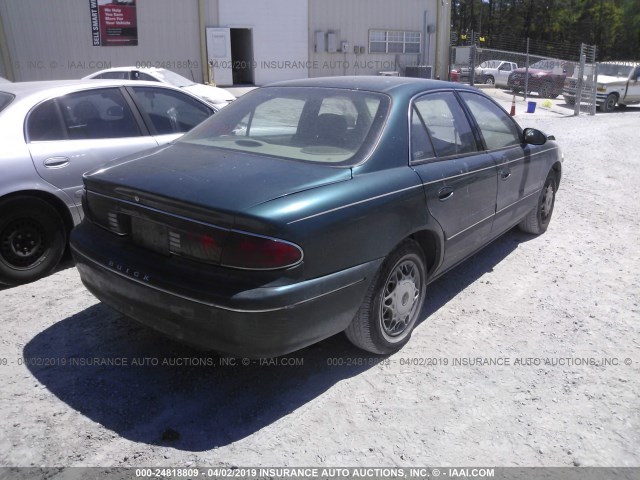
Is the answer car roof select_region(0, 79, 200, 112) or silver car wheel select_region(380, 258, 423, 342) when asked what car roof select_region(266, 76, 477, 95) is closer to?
silver car wheel select_region(380, 258, 423, 342)

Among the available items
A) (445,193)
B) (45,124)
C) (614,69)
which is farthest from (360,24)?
(445,193)

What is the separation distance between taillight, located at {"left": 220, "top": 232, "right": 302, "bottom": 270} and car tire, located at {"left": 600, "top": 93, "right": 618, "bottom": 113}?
21534 mm

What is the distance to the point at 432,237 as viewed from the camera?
3689mm

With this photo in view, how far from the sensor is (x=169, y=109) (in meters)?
5.55

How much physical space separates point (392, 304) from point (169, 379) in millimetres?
1393

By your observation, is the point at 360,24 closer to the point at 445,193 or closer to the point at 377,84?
the point at 377,84

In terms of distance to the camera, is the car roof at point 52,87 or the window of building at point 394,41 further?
the window of building at point 394,41

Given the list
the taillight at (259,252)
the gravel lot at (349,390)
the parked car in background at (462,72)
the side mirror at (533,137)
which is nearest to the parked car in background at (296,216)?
the taillight at (259,252)

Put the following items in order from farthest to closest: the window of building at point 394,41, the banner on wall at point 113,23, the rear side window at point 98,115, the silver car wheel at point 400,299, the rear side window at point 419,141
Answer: the window of building at point 394,41
the banner on wall at point 113,23
the rear side window at point 98,115
the rear side window at point 419,141
the silver car wheel at point 400,299

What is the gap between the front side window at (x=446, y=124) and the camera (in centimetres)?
379

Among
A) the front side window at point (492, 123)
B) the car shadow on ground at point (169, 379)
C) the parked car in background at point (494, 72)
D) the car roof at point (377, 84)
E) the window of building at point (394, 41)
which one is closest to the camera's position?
the car shadow on ground at point (169, 379)

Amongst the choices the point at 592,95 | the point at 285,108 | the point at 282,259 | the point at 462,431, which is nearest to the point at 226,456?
the point at 282,259

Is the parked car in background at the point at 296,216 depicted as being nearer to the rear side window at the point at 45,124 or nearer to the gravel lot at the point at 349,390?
the gravel lot at the point at 349,390

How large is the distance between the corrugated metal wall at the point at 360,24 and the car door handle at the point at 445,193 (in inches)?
950
